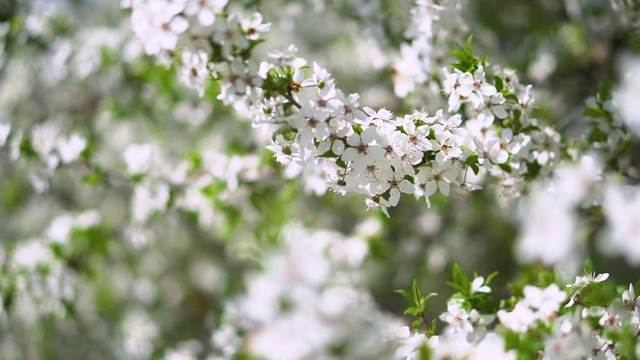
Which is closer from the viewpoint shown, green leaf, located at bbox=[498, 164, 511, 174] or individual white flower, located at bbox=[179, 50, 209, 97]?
individual white flower, located at bbox=[179, 50, 209, 97]

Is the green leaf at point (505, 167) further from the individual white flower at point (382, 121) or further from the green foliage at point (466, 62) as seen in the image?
the individual white flower at point (382, 121)

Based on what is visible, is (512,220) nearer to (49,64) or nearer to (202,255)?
(202,255)

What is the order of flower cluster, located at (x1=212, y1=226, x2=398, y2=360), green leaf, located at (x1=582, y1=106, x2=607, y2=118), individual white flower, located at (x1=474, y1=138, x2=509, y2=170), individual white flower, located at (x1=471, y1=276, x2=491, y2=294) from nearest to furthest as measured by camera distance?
flower cluster, located at (x1=212, y1=226, x2=398, y2=360) < individual white flower, located at (x1=474, y1=138, x2=509, y2=170) < individual white flower, located at (x1=471, y1=276, x2=491, y2=294) < green leaf, located at (x1=582, y1=106, x2=607, y2=118)

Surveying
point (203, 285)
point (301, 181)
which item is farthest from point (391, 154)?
point (203, 285)

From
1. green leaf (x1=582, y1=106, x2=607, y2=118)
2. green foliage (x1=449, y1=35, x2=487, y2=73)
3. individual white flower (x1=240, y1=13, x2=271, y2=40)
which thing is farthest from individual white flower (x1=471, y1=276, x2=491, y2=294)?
individual white flower (x1=240, y1=13, x2=271, y2=40)

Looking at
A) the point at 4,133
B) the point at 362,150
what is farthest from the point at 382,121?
the point at 4,133

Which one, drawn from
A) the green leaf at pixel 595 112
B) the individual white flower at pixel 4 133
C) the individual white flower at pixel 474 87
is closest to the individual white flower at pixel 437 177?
the individual white flower at pixel 474 87

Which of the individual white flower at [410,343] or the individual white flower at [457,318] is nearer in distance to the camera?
the individual white flower at [410,343]

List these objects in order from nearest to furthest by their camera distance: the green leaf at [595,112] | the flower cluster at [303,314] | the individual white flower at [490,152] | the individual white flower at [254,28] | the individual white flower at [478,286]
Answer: the flower cluster at [303,314]
the individual white flower at [254,28]
the individual white flower at [490,152]
the individual white flower at [478,286]
the green leaf at [595,112]

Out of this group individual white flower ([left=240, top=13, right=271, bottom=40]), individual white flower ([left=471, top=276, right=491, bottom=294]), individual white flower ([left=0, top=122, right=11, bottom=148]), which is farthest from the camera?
individual white flower ([left=0, top=122, right=11, bottom=148])

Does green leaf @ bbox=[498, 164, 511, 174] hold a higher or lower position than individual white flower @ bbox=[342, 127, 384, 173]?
lower

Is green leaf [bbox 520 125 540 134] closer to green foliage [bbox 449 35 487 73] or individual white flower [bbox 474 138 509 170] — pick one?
individual white flower [bbox 474 138 509 170]

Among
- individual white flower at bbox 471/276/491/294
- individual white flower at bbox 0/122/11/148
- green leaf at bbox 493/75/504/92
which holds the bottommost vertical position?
individual white flower at bbox 471/276/491/294
